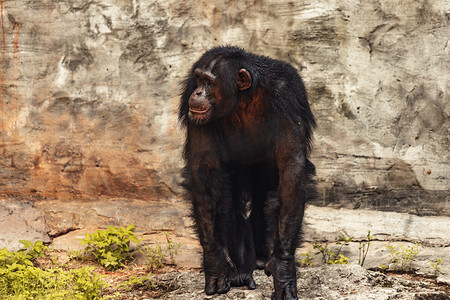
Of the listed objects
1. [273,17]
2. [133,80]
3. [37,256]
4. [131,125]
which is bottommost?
[37,256]

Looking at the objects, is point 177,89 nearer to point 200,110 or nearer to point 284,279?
point 200,110

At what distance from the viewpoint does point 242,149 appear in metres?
4.26

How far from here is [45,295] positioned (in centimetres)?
432

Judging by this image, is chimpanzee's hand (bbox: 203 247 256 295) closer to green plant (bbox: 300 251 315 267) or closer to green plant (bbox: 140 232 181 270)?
green plant (bbox: 300 251 315 267)

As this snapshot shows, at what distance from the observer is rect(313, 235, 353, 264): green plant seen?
5242 millimetres

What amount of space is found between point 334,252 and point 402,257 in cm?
57

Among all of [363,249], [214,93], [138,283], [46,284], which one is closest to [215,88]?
[214,93]

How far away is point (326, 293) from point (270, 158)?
98cm

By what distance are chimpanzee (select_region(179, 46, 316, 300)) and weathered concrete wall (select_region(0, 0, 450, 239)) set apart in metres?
1.92

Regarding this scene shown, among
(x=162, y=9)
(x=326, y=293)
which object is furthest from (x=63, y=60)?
(x=326, y=293)

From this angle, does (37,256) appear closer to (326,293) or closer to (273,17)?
(326,293)

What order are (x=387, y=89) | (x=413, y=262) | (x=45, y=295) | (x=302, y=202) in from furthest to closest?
(x=387, y=89) → (x=413, y=262) → (x=45, y=295) → (x=302, y=202)

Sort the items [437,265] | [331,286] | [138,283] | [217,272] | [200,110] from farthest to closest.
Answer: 1. [437,265]
2. [138,283]
3. [331,286]
4. [217,272]
5. [200,110]

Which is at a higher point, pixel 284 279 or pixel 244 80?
pixel 244 80
